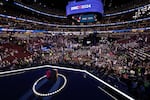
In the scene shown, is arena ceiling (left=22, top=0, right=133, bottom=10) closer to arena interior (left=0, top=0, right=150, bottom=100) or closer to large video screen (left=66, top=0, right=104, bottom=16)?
arena interior (left=0, top=0, right=150, bottom=100)

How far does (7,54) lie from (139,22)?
26915 millimetres

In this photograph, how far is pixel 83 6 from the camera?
1667cm

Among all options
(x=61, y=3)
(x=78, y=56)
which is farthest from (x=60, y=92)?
(x=61, y=3)

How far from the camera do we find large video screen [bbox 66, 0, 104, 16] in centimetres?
1666

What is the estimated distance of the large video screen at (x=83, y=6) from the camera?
1666 cm

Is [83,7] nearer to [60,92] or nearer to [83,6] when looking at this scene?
[83,6]

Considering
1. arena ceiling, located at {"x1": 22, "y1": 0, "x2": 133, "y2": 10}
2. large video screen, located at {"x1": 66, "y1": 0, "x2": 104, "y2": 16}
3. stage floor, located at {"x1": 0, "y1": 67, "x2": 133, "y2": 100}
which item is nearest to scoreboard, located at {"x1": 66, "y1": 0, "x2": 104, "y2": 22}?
large video screen, located at {"x1": 66, "y1": 0, "x2": 104, "y2": 16}

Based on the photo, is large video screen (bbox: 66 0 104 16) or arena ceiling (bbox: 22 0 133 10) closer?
large video screen (bbox: 66 0 104 16)

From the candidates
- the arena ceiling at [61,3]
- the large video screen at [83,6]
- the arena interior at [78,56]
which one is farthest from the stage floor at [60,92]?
the arena ceiling at [61,3]

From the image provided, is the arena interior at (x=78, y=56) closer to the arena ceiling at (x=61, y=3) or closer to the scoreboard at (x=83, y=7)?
the scoreboard at (x=83, y=7)

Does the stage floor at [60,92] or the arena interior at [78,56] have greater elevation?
the arena interior at [78,56]

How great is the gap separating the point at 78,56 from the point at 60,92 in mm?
8308

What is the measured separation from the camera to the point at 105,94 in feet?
20.5

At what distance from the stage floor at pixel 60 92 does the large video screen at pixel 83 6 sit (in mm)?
9636
